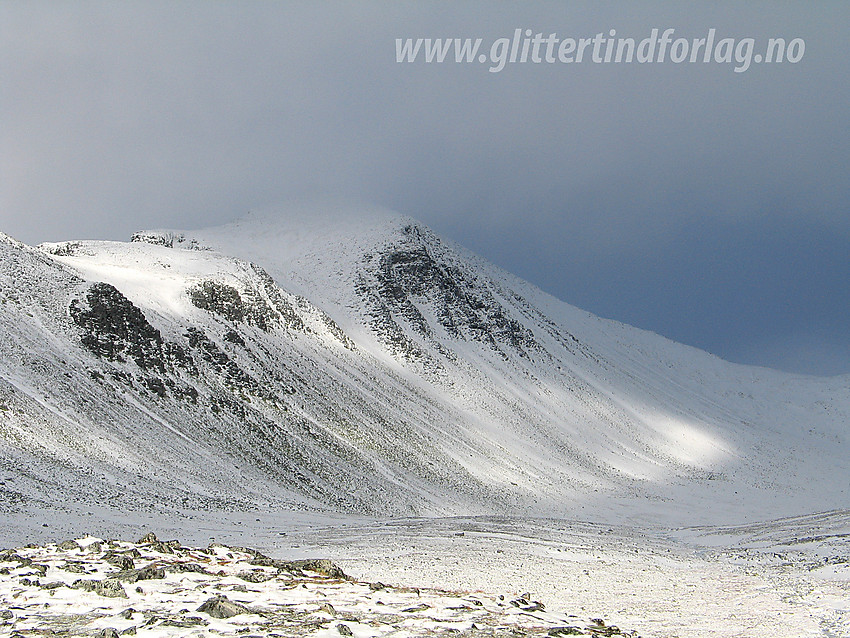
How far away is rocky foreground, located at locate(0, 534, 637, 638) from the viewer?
10.9 m

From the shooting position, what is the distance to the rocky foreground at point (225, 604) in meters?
10.9

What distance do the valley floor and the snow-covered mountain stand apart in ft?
20.2

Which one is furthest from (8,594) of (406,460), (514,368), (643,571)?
(514,368)

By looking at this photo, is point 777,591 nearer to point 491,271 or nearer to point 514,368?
point 514,368

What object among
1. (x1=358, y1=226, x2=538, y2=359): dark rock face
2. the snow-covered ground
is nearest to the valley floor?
the snow-covered ground

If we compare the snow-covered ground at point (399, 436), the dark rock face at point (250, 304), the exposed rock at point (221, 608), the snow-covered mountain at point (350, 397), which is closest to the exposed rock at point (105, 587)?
the snow-covered ground at point (399, 436)

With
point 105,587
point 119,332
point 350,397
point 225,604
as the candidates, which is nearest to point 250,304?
point 350,397

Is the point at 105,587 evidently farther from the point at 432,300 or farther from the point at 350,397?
the point at 432,300

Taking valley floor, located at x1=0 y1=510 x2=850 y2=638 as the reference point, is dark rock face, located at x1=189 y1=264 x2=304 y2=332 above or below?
above

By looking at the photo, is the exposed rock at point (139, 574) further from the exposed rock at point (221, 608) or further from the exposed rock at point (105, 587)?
the exposed rock at point (221, 608)

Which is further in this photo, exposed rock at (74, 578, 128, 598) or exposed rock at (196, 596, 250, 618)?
exposed rock at (74, 578, 128, 598)

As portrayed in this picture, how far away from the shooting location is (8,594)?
40.4 ft

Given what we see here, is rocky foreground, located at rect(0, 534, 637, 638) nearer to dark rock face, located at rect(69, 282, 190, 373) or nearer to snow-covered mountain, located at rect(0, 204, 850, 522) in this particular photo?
snow-covered mountain, located at rect(0, 204, 850, 522)

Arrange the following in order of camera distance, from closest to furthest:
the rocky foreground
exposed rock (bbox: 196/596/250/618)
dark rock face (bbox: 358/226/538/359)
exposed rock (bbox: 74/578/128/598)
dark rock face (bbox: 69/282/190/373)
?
the rocky foreground < exposed rock (bbox: 196/596/250/618) < exposed rock (bbox: 74/578/128/598) < dark rock face (bbox: 69/282/190/373) < dark rock face (bbox: 358/226/538/359)
